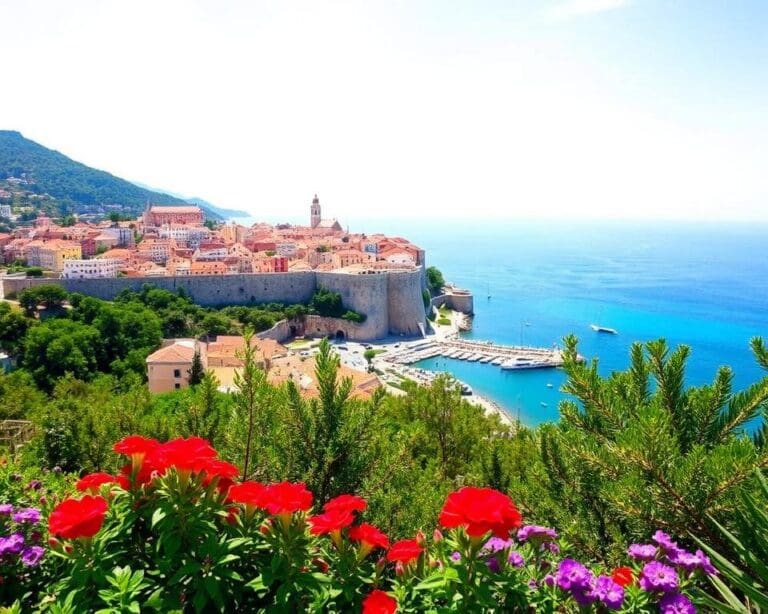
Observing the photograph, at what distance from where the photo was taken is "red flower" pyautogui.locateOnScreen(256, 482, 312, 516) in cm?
127

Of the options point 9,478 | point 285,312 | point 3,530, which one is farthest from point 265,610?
point 285,312

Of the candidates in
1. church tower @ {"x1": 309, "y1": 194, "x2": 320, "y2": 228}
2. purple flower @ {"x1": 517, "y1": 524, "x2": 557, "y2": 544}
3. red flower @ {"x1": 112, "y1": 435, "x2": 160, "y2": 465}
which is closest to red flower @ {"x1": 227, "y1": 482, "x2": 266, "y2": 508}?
red flower @ {"x1": 112, "y1": 435, "x2": 160, "y2": 465}

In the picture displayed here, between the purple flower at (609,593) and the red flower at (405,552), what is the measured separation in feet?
1.39

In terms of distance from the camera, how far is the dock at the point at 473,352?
95.5ft

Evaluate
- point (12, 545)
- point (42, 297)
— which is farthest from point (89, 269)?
point (12, 545)

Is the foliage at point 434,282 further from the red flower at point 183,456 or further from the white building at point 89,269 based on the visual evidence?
the red flower at point 183,456

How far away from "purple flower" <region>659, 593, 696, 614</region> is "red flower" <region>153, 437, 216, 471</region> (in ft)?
3.61

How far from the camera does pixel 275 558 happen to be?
4.27ft

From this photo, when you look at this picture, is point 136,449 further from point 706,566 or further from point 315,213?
point 315,213

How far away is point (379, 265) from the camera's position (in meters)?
36.6

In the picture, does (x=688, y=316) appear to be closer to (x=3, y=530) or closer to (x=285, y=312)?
(x=285, y=312)

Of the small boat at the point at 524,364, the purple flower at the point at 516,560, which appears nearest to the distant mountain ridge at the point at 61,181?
the small boat at the point at 524,364

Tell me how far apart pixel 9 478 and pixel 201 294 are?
30096 millimetres

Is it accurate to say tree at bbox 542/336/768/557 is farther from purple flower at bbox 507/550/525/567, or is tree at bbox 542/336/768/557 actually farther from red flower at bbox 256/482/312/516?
red flower at bbox 256/482/312/516
